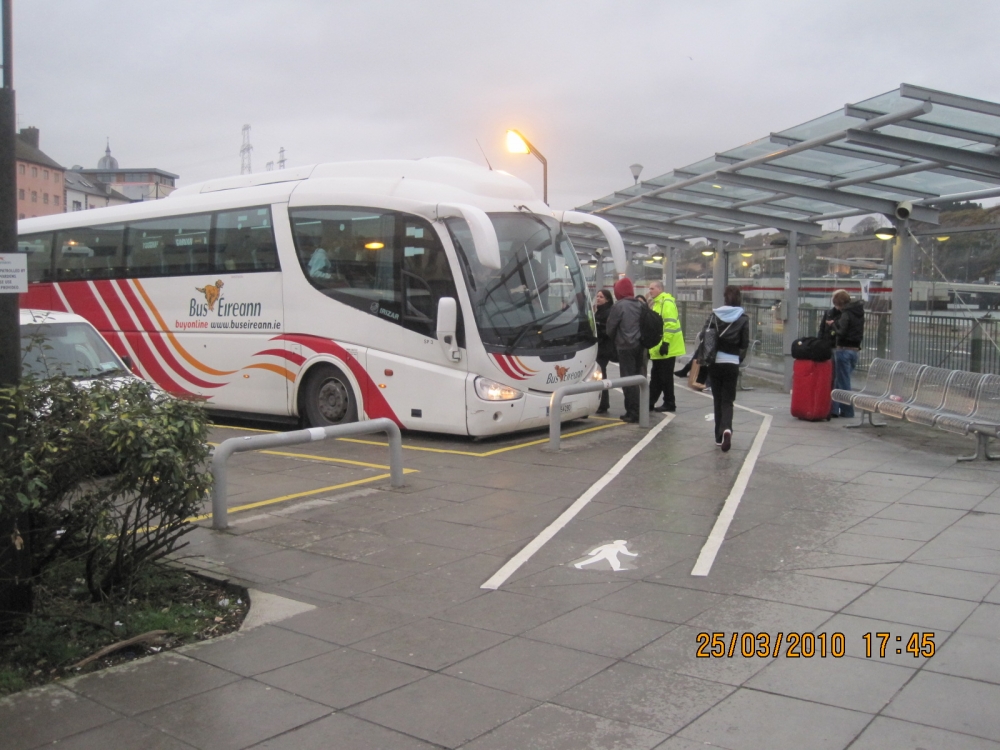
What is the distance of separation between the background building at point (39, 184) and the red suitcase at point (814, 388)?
6989 centimetres

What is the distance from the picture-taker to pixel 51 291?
1557 centimetres

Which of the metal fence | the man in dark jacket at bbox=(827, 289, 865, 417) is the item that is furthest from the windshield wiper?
the metal fence

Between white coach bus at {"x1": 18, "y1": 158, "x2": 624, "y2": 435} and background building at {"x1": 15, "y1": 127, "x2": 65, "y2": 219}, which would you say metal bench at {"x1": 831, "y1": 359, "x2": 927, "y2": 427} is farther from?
background building at {"x1": 15, "y1": 127, "x2": 65, "y2": 219}

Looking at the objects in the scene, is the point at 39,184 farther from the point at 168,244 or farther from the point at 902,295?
the point at 902,295

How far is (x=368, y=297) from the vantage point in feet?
38.0

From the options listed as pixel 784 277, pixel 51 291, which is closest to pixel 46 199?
pixel 51 291

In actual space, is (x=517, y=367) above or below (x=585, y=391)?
above

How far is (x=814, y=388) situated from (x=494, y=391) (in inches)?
183

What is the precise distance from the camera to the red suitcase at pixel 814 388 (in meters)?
12.7

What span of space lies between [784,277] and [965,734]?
45.4 ft

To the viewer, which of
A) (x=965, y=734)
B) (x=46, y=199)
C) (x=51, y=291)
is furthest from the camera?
(x=46, y=199)

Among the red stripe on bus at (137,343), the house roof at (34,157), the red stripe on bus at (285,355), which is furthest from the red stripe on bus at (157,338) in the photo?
the house roof at (34,157)

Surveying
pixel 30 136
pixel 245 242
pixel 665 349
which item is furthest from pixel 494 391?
pixel 30 136

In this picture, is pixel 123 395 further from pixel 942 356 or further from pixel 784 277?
pixel 784 277
